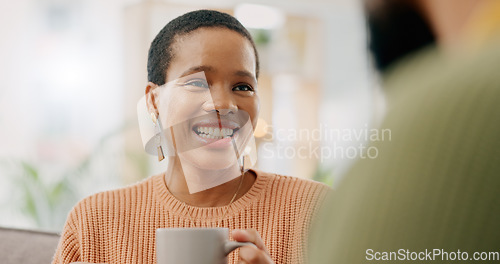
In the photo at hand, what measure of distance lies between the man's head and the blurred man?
0.22 ft

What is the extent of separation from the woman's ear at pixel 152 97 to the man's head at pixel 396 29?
2.07 ft

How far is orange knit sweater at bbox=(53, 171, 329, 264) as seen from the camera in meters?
0.88

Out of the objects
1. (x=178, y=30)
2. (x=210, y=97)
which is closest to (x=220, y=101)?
(x=210, y=97)

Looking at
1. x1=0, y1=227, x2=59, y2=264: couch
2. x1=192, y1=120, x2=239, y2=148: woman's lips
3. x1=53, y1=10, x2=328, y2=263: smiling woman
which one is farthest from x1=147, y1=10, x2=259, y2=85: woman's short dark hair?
x1=0, y1=227, x2=59, y2=264: couch

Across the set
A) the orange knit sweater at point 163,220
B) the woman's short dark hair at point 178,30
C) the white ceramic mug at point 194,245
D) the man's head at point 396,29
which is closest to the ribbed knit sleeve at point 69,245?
the orange knit sweater at point 163,220

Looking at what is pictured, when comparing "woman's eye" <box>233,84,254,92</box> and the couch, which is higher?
"woman's eye" <box>233,84,254,92</box>

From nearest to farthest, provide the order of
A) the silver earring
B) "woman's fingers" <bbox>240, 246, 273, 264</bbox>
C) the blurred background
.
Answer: "woman's fingers" <bbox>240, 246, 273, 264</bbox>
the silver earring
the blurred background

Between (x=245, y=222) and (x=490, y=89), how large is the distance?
2.25 ft

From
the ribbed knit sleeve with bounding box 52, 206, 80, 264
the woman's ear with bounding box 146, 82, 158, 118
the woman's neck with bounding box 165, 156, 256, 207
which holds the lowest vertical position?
the ribbed knit sleeve with bounding box 52, 206, 80, 264

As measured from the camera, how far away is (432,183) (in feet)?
0.78

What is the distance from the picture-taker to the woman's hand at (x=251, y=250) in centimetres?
51

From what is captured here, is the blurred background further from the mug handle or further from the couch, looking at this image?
Result: the mug handle

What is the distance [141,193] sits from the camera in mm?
942

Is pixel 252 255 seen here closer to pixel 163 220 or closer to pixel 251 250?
pixel 251 250
